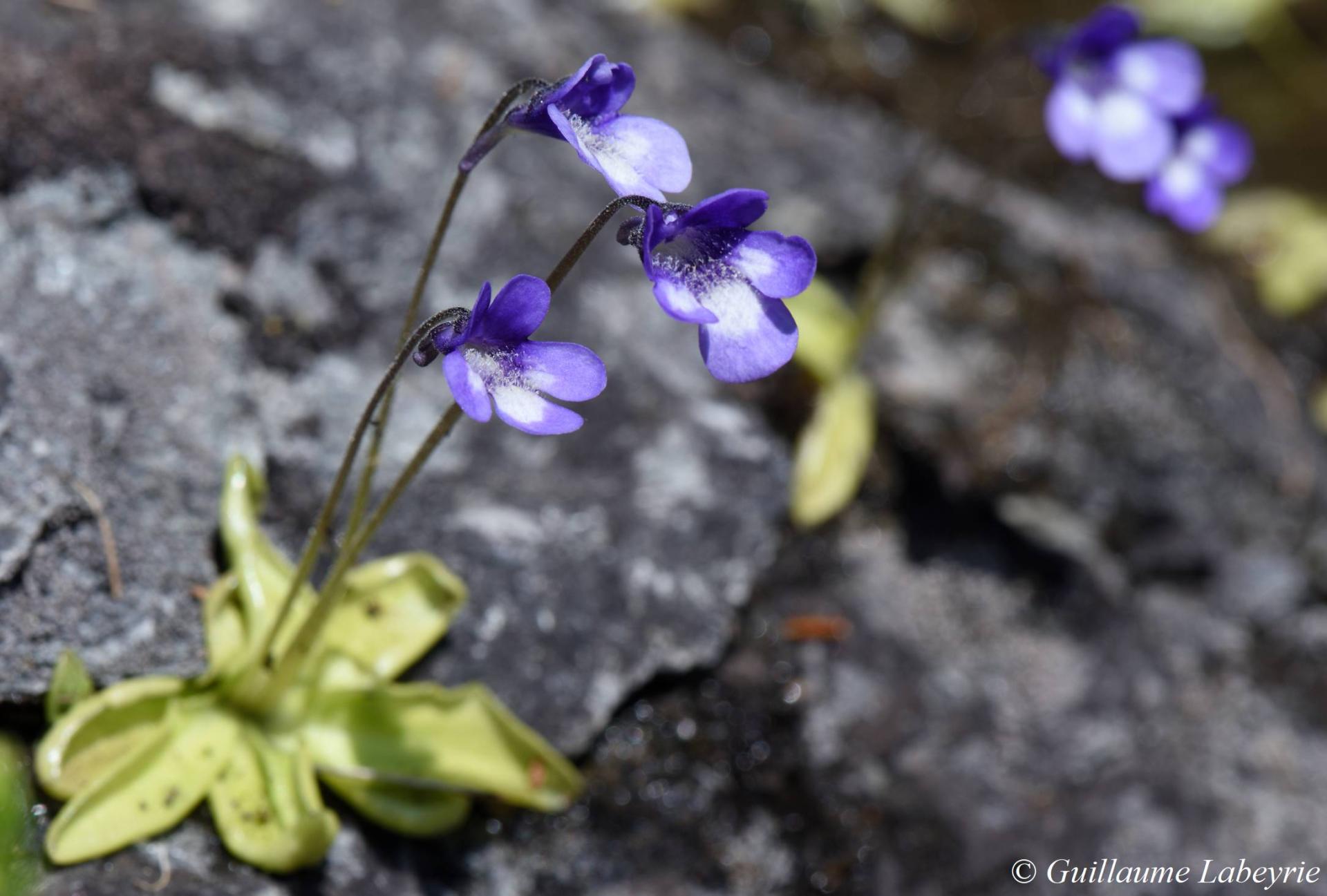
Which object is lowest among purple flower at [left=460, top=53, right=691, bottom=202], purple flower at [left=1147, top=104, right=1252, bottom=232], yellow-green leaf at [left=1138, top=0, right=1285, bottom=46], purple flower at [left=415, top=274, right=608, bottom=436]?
yellow-green leaf at [left=1138, top=0, right=1285, bottom=46]

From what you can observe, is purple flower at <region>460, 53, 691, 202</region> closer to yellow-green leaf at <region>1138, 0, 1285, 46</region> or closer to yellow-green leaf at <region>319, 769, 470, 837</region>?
yellow-green leaf at <region>319, 769, 470, 837</region>

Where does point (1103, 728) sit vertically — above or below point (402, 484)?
below

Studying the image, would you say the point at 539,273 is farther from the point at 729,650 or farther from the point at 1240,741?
the point at 1240,741

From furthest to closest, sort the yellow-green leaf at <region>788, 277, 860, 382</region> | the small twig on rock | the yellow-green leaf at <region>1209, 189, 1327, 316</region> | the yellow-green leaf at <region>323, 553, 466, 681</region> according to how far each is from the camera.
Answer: the yellow-green leaf at <region>1209, 189, 1327, 316</region> → the yellow-green leaf at <region>788, 277, 860, 382</region> → the yellow-green leaf at <region>323, 553, 466, 681</region> → the small twig on rock

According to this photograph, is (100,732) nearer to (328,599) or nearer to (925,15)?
(328,599)

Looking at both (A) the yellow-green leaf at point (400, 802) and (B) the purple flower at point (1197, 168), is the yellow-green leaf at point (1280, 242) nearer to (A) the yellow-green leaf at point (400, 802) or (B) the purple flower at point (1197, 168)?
(B) the purple flower at point (1197, 168)

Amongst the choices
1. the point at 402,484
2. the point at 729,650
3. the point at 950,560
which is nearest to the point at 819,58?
the point at 950,560

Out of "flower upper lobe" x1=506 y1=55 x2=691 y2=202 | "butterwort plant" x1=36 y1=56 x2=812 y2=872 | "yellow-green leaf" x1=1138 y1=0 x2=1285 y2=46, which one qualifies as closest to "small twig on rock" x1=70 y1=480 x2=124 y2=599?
"butterwort plant" x1=36 y1=56 x2=812 y2=872
